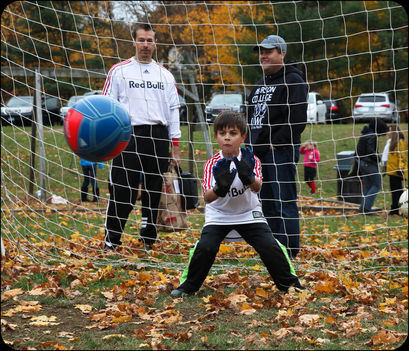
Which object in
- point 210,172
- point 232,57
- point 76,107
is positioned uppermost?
point 232,57

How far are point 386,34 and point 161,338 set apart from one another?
17.0 meters

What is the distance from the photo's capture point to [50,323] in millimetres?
3213

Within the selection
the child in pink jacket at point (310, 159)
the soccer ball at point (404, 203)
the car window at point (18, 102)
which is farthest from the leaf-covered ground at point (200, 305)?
the child in pink jacket at point (310, 159)

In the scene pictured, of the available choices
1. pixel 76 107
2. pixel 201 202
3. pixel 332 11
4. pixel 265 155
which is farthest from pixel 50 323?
pixel 332 11

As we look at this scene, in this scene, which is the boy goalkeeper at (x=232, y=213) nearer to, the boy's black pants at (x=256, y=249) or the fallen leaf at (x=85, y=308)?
the boy's black pants at (x=256, y=249)

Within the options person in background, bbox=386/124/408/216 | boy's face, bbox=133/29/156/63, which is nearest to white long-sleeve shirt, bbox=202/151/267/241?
boy's face, bbox=133/29/156/63

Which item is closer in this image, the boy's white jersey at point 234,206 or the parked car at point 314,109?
the boy's white jersey at point 234,206

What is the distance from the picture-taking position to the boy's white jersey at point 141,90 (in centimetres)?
491

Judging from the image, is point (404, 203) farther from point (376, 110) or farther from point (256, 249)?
point (256, 249)

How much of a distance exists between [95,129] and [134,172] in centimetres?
145

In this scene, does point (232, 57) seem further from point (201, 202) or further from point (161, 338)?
point (161, 338)

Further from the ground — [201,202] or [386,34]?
[386,34]

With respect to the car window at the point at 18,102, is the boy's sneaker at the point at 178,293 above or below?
below

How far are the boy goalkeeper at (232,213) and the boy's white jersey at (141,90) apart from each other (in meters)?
1.23
